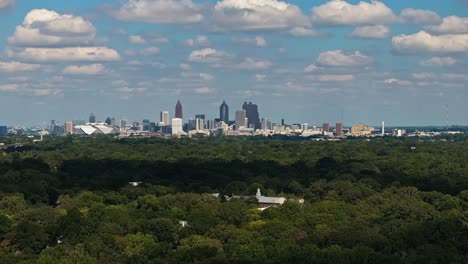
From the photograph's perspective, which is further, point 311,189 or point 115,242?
point 311,189

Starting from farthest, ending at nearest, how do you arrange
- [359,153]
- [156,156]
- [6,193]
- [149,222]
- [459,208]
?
1. [359,153]
2. [156,156]
3. [6,193]
4. [459,208]
5. [149,222]

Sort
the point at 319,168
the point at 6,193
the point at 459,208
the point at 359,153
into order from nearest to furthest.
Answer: the point at 459,208, the point at 6,193, the point at 319,168, the point at 359,153

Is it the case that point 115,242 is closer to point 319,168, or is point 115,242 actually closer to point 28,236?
point 28,236

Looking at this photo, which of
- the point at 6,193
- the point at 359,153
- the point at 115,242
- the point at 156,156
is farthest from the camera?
the point at 359,153

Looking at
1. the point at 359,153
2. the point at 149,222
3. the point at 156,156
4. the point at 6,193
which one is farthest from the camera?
the point at 359,153

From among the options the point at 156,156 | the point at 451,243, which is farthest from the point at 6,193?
the point at 156,156

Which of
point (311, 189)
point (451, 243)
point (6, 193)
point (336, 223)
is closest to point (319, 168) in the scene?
point (311, 189)

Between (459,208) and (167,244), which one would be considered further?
(459,208)

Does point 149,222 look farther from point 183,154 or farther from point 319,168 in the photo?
point 183,154
